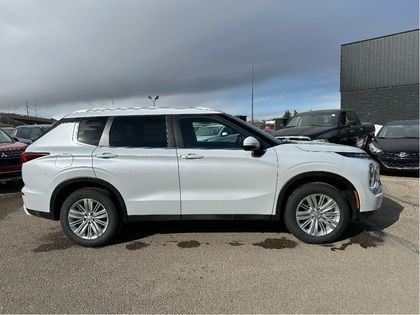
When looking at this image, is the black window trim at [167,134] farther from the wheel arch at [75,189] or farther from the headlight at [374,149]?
the headlight at [374,149]

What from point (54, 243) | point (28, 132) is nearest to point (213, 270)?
point (54, 243)

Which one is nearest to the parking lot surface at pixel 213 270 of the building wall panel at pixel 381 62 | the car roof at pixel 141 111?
the car roof at pixel 141 111

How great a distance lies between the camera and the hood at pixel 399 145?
965cm

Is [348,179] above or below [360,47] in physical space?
below

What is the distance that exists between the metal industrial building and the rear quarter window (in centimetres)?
2789

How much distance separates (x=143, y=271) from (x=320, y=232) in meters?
2.28

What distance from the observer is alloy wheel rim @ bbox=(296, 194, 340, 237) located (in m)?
4.96

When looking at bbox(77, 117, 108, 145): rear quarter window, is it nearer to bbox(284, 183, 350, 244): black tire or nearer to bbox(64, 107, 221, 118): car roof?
bbox(64, 107, 221, 118): car roof

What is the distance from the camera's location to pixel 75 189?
17.1 feet

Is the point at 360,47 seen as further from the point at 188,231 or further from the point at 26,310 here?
the point at 26,310

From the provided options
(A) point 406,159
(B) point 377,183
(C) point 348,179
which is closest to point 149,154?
(C) point 348,179

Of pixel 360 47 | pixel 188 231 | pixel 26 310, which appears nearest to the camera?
pixel 26 310

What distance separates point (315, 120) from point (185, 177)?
810cm

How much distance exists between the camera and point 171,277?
4.17m
